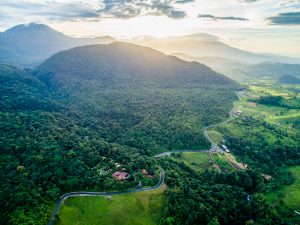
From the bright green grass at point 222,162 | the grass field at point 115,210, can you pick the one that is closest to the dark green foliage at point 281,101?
the bright green grass at point 222,162

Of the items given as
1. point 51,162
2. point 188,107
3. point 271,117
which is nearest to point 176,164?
point 51,162

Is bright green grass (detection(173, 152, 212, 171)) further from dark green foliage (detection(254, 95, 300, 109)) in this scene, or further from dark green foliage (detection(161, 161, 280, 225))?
dark green foliage (detection(254, 95, 300, 109))

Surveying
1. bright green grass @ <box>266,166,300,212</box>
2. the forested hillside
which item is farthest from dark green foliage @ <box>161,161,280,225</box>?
the forested hillside

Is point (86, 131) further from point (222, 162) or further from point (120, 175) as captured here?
point (222, 162)

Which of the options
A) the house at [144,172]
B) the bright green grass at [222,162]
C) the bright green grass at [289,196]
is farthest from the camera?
the bright green grass at [222,162]

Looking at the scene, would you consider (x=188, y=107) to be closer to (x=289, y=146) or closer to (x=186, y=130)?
(x=186, y=130)

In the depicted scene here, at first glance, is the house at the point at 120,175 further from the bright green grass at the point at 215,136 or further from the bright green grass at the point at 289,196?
the bright green grass at the point at 215,136
